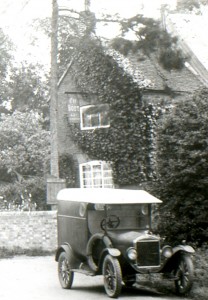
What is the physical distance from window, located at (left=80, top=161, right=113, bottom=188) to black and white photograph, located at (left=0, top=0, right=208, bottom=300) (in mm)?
54

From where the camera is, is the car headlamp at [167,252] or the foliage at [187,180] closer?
the car headlamp at [167,252]

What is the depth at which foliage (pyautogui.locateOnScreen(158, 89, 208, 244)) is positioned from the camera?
1712 centimetres

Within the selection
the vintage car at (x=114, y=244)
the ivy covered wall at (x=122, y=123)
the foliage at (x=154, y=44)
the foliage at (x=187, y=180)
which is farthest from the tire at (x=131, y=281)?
the ivy covered wall at (x=122, y=123)

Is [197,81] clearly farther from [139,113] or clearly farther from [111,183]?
[111,183]

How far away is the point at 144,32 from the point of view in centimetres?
1400

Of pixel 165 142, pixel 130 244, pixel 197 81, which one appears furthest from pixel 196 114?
pixel 197 81

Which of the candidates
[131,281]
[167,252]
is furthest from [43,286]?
[167,252]

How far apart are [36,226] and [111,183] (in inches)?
293

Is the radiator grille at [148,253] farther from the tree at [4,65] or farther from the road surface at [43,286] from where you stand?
the tree at [4,65]

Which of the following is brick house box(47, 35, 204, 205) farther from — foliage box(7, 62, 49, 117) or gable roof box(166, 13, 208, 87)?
foliage box(7, 62, 49, 117)

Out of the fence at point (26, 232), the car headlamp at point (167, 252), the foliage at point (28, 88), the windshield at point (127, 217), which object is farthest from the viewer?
the foliage at point (28, 88)

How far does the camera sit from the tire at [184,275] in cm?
1265

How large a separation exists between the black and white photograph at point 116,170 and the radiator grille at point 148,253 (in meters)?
0.02

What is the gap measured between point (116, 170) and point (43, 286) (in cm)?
1345
